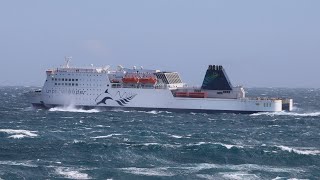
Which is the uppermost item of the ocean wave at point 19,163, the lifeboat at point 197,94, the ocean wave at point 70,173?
the lifeboat at point 197,94

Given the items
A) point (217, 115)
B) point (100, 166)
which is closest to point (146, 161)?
point (100, 166)

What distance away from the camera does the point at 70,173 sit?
2133 inches

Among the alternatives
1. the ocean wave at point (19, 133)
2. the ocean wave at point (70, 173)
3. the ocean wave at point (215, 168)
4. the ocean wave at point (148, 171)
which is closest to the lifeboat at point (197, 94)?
the ocean wave at point (19, 133)

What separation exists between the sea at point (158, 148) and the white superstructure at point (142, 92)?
11.7 meters

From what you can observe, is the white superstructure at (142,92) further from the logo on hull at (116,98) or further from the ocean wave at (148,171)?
the ocean wave at (148,171)

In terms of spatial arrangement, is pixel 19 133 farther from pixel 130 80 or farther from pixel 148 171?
pixel 130 80

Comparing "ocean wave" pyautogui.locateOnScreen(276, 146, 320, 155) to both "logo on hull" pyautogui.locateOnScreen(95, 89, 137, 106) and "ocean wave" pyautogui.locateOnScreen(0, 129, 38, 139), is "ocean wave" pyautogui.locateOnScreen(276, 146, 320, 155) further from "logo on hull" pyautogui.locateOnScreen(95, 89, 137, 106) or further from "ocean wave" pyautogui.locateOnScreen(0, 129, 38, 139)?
"logo on hull" pyautogui.locateOnScreen(95, 89, 137, 106)

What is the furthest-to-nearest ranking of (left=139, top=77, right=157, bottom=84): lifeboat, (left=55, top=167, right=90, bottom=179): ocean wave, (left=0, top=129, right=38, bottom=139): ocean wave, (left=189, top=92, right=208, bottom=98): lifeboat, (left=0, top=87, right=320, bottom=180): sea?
(left=139, top=77, right=157, bottom=84): lifeboat < (left=189, top=92, right=208, bottom=98): lifeboat < (left=0, top=129, right=38, bottom=139): ocean wave < (left=0, top=87, right=320, bottom=180): sea < (left=55, top=167, right=90, bottom=179): ocean wave

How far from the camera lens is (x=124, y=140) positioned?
243 feet

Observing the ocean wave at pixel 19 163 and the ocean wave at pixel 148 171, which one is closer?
the ocean wave at pixel 148 171

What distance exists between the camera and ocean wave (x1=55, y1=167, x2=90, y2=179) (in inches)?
2085

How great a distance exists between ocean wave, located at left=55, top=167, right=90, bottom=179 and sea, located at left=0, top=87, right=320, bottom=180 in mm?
84

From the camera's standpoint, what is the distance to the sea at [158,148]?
55.6 metres

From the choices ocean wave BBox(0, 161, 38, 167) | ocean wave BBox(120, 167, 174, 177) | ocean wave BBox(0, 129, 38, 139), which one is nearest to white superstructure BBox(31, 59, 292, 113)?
ocean wave BBox(0, 129, 38, 139)
